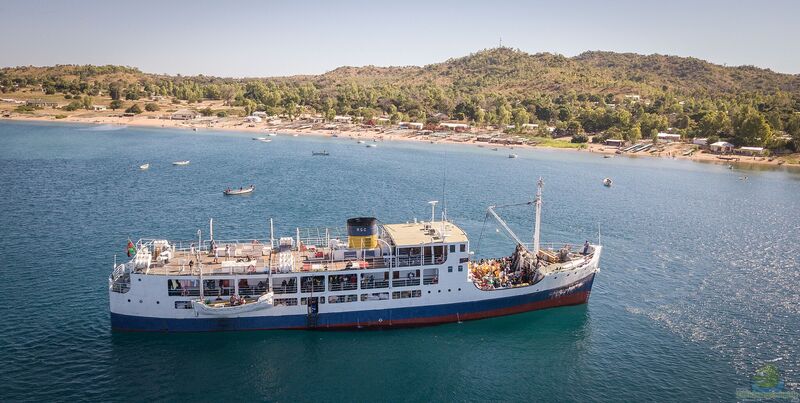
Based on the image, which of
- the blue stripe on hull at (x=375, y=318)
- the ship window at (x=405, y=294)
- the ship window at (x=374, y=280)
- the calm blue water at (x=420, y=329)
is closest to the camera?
the calm blue water at (x=420, y=329)

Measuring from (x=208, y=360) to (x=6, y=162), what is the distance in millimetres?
104251

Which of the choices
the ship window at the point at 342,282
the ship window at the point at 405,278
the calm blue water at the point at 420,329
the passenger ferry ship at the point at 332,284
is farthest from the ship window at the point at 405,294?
the ship window at the point at 342,282

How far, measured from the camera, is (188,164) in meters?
124

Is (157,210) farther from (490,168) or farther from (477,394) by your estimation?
(490,168)

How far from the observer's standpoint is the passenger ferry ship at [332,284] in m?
41.3

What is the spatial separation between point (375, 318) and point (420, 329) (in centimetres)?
384

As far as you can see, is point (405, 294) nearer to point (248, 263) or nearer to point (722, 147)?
point (248, 263)

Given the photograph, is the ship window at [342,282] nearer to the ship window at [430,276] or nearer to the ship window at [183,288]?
the ship window at [430,276]

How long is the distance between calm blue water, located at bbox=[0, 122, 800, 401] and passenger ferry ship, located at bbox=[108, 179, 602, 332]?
126 centimetres

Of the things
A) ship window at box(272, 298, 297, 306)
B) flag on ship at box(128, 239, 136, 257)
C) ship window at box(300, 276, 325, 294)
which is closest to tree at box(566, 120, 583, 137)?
ship window at box(300, 276, 325, 294)

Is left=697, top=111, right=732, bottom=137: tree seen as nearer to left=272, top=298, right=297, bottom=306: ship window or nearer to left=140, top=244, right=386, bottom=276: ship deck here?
left=140, top=244, right=386, bottom=276: ship deck

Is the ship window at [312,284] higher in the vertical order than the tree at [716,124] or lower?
lower

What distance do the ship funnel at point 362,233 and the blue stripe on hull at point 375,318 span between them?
18.2ft

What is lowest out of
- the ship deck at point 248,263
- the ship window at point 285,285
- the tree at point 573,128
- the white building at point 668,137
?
the ship window at point 285,285
